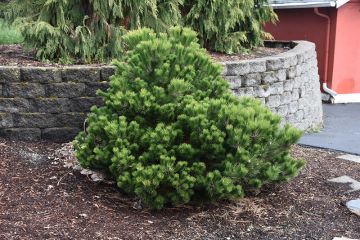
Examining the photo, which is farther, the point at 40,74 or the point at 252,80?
the point at 252,80

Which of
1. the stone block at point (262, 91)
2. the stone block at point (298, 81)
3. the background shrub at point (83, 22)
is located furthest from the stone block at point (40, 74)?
the stone block at point (298, 81)

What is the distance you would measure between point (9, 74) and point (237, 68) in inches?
109

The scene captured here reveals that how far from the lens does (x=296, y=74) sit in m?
7.65

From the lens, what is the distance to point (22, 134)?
5.46m

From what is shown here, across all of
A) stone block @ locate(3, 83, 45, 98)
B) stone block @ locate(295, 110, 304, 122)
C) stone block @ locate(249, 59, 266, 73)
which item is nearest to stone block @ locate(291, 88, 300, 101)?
stone block @ locate(295, 110, 304, 122)

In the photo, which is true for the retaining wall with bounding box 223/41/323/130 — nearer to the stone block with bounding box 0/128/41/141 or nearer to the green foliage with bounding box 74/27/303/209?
the green foliage with bounding box 74/27/303/209

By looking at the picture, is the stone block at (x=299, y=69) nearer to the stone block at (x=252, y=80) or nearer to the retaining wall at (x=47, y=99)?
the stone block at (x=252, y=80)

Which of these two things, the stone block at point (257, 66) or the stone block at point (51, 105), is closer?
the stone block at point (51, 105)

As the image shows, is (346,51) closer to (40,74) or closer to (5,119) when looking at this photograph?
(40,74)

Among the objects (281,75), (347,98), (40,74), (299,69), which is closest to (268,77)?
(281,75)

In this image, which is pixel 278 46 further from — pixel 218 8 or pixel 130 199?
pixel 130 199

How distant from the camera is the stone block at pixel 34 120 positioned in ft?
17.8

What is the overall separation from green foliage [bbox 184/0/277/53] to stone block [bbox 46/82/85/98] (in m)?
2.74

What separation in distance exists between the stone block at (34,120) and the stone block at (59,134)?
0.06 meters
